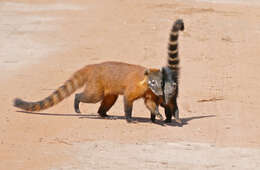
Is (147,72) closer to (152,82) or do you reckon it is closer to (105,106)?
(152,82)

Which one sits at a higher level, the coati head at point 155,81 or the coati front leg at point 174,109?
the coati head at point 155,81

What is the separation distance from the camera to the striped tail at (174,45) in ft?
41.5

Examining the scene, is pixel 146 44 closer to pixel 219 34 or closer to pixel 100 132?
pixel 219 34

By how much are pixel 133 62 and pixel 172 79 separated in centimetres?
658

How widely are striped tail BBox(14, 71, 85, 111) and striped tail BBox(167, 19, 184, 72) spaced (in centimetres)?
185

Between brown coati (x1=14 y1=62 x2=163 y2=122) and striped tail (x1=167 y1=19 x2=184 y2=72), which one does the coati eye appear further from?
striped tail (x1=167 y1=19 x2=184 y2=72)

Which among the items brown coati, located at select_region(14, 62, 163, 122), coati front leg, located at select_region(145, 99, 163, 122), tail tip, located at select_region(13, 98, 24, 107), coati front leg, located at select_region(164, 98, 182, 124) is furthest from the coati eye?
tail tip, located at select_region(13, 98, 24, 107)

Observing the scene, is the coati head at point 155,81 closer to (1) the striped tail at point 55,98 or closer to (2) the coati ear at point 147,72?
(2) the coati ear at point 147,72

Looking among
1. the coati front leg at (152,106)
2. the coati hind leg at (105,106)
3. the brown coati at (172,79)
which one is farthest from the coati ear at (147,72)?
the coati hind leg at (105,106)

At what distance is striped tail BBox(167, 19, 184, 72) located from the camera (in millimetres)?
12648

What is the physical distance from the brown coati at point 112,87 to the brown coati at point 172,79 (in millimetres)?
168

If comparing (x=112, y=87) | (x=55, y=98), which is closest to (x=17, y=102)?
(x=55, y=98)

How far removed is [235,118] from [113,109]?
271 centimetres

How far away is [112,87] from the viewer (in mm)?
13164
